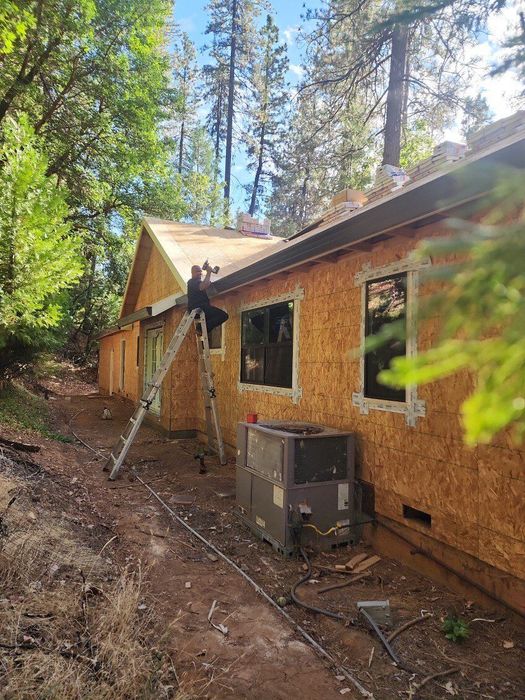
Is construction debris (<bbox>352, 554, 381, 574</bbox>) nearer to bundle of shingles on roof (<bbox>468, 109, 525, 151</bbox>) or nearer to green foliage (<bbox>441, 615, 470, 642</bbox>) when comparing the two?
green foliage (<bbox>441, 615, 470, 642</bbox>)

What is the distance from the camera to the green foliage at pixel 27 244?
27.2 ft

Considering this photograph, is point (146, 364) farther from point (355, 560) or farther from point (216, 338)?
point (355, 560)

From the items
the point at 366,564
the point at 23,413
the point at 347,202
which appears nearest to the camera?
the point at 366,564

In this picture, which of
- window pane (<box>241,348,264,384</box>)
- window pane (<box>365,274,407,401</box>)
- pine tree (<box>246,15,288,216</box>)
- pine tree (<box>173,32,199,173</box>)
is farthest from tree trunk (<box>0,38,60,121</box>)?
pine tree (<box>173,32,199,173</box>)

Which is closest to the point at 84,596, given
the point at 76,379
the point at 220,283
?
the point at 220,283

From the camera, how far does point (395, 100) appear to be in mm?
11859

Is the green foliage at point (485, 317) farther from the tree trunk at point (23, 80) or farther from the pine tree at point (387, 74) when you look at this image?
the tree trunk at point (23, 80)

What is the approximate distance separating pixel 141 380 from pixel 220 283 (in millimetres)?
6158

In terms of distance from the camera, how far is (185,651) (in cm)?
302

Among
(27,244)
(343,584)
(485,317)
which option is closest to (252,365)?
(343,584)

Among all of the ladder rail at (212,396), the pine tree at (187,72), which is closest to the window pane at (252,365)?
the ladder rail at (212,396)

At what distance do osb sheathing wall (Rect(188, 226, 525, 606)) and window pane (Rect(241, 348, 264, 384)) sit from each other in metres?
0.82

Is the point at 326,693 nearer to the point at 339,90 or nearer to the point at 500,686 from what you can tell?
the point at 500,686

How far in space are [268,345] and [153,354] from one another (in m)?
6.05
